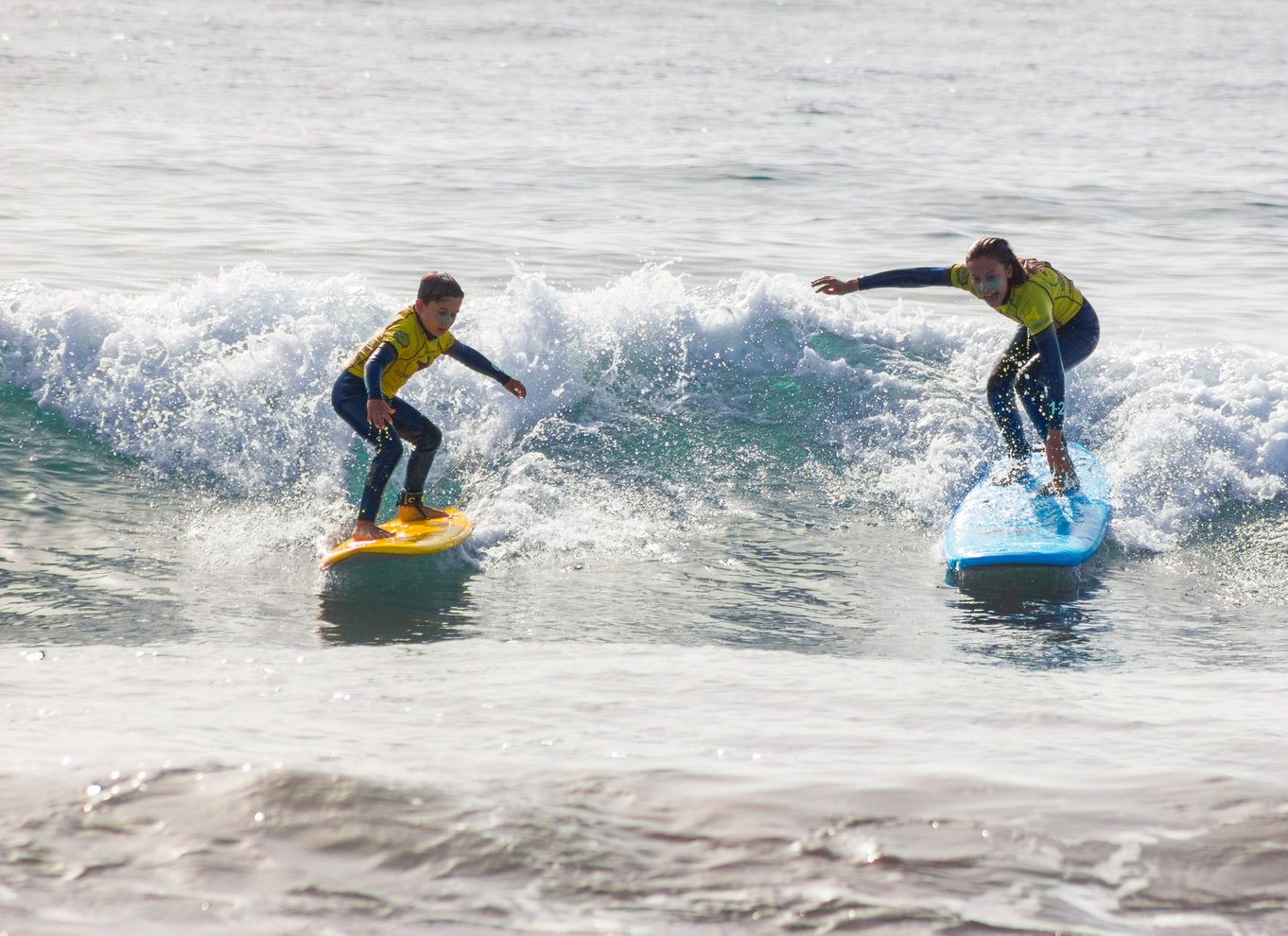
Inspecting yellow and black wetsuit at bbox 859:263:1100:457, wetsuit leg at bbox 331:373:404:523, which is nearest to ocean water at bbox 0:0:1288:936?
wetsuit leg at bbox 331:373:404:523

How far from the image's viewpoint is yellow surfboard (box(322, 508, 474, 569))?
6.48 metres

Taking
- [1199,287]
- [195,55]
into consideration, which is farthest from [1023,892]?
[195,55]

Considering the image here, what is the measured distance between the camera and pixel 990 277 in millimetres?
6766

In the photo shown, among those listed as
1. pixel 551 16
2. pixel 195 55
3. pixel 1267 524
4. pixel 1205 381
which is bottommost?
pixel 1267 524

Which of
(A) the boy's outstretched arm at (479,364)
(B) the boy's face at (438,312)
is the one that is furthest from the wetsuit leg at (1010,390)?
(B) the boy's face at (438,312)

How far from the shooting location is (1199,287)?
12.3 meters

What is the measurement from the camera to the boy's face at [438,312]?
654 cm

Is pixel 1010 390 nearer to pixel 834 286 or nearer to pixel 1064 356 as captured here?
pixel 1064 356

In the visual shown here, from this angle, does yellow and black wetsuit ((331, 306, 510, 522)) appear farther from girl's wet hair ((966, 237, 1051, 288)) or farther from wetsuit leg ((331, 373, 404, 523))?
girl's wet hair ((966, 237, 1051, 288))

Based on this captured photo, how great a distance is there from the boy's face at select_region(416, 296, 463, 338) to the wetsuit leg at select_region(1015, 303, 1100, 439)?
10.5ft

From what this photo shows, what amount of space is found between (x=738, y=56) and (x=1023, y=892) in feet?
98.3

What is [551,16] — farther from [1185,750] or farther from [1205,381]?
[1185,750]

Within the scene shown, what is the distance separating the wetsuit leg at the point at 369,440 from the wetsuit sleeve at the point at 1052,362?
3449 mm

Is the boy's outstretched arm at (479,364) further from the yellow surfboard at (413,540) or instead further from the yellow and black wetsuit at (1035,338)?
the yellow and black wetsuit at (1035,338)
